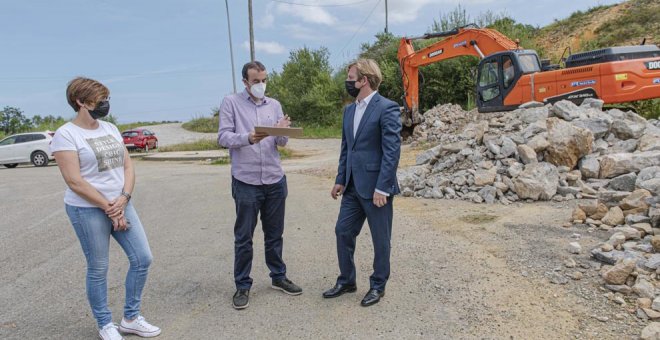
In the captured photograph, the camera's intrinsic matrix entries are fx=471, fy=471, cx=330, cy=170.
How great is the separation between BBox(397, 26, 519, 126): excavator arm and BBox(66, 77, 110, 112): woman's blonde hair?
13079 millimetres

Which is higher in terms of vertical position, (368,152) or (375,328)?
(368,152)

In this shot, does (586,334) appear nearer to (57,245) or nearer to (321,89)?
(57,245)

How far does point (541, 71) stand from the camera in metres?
13.2

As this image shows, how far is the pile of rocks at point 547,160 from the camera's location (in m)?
7.50

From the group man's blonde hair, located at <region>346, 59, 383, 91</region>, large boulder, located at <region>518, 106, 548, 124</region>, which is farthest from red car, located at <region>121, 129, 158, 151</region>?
man's blonde hair, located at <region>346, 59, 383, 91</region>

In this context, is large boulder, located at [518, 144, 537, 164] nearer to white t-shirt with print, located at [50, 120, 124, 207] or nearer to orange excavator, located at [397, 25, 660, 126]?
orange excavator, located at [397, 25, 660, 126]

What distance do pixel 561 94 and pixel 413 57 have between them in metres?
6.70

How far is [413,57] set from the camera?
17516 mm

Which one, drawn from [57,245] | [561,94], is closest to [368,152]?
[57,245]

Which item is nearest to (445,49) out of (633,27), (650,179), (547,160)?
(547,160)

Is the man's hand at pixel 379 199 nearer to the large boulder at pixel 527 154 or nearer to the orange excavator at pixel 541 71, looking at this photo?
the large boulder at pixel 527 154

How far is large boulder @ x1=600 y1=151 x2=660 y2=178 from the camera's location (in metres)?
7.56

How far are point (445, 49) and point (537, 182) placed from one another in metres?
9.73

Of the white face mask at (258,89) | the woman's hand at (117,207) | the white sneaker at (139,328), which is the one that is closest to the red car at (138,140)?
the white face mask at (258,89)
